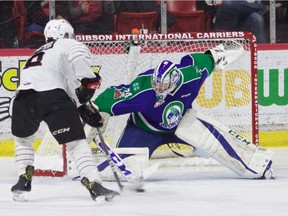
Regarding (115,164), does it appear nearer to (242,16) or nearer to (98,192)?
(98,192)

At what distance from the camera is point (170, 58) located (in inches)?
255

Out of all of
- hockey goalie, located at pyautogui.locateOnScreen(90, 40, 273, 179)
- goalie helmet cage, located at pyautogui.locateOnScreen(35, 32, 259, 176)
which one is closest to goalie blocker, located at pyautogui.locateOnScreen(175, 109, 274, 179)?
hockey goalie, located at pyautogui.locateOnScreen(90, 40, 273, 179)

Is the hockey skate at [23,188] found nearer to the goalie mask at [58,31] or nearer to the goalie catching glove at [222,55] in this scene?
the goalie mask at [58,31]

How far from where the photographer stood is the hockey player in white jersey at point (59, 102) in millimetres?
4520

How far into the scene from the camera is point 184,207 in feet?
14.6

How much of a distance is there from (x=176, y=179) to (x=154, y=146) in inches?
9.9

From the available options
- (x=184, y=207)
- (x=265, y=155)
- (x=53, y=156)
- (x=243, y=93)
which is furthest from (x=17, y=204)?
(x=243, y=93)

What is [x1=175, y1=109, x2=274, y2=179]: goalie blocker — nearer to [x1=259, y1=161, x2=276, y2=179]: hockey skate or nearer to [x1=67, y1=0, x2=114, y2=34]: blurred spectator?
[x1=259, y1=161, x2=276, y2=179]: hockey skate

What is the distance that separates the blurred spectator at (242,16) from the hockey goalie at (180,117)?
178 cm

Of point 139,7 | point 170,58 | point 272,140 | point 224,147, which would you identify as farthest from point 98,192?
point 139,7

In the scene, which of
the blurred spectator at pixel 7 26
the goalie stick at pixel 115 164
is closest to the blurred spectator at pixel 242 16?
the blurred spectator at pixel 7 26

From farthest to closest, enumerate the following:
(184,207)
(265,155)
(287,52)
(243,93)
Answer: (287,52) → (243,93) → (265,155) → (184,207)

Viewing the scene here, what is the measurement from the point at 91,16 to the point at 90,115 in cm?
262

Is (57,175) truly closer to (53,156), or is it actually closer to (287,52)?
(53,156)
